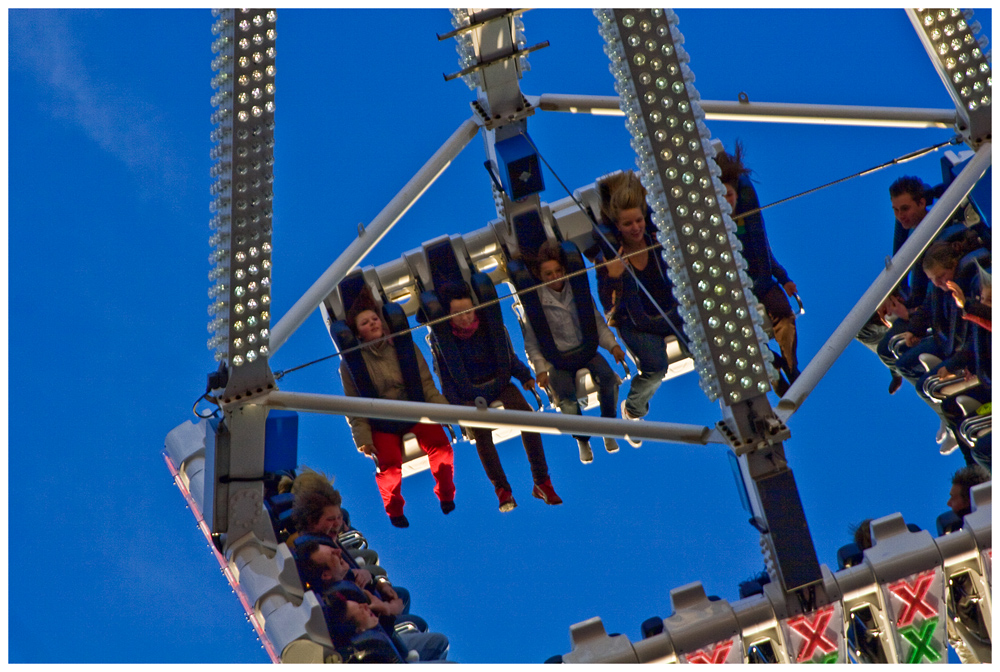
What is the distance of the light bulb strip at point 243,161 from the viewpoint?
29.9 feet

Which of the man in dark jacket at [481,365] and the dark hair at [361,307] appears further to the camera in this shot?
the man in dark jacket at [481,365]

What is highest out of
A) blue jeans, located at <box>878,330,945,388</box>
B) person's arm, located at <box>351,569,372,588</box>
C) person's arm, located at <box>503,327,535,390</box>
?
person's arm, located at <box>503,327,535,390</box>

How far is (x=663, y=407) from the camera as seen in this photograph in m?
19.1

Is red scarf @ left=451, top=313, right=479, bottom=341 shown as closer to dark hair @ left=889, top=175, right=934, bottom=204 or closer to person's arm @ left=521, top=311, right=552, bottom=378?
person's arm @ left=521, top=311, right=552, bottom=378

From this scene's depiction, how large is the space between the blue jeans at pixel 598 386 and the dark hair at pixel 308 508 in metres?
2.14

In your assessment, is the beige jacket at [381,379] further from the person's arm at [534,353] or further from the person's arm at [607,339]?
the person's arm at [607,339]

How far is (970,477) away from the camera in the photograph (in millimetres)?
10336

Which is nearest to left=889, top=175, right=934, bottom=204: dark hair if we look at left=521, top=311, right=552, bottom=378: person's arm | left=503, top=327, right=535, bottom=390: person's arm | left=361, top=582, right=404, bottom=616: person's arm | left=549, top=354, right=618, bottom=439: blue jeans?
left=549, top=354, right=618, bottom=439: blue jeans

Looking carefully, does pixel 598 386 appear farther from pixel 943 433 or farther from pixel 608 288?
pixel 943 433

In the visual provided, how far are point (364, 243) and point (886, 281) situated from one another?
3.66 meters

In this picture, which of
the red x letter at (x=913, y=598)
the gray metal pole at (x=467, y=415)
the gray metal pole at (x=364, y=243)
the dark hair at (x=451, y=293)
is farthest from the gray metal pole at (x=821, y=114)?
the red x letter at (x=913, y=598)

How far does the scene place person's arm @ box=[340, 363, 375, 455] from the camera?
37.2 ft

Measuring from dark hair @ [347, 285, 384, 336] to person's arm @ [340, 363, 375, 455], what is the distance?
0.32 m

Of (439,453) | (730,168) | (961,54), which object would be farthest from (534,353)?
(961,54)
